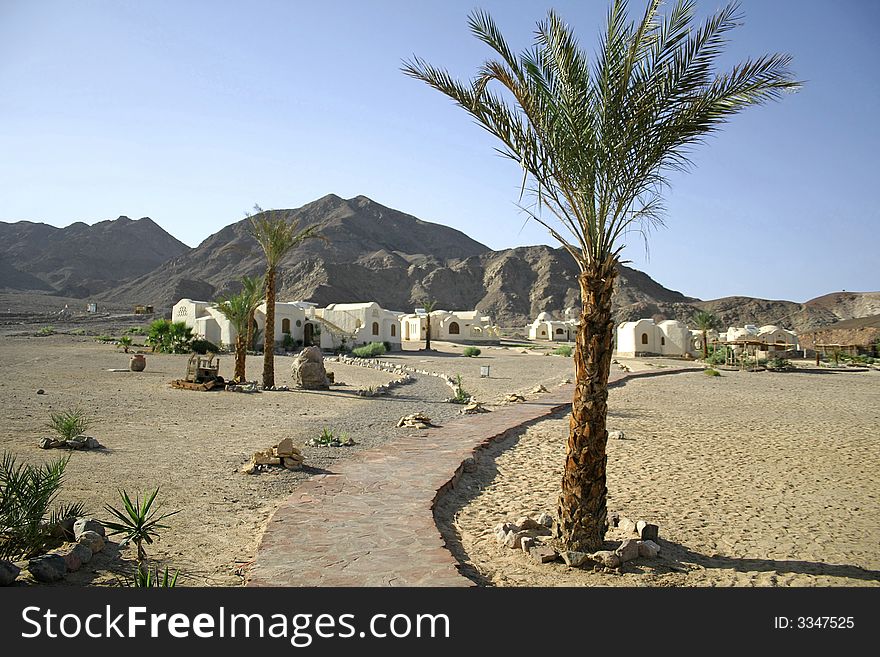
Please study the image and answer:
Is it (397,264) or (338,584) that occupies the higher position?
(397,264)

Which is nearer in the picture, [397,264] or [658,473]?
[658,473]

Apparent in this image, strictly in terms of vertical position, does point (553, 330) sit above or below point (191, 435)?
above

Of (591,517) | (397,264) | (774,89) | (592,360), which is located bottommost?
(591,517)

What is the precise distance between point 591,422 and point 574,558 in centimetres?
105

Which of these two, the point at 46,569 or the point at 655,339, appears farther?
the point at 655,339

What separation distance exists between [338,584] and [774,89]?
16.2ft

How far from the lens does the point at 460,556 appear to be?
16.2 feet

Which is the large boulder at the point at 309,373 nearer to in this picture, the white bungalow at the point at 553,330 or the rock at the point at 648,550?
the rock at the point at 648,550

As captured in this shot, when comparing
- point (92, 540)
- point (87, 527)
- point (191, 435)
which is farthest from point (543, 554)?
point (191, 435)

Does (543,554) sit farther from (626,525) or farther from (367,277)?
(367,277)

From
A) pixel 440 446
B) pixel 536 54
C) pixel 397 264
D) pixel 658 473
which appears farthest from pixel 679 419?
pixel 397 264

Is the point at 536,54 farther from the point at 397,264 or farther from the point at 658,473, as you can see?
the point at 397,264

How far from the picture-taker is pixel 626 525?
5.59 metres
